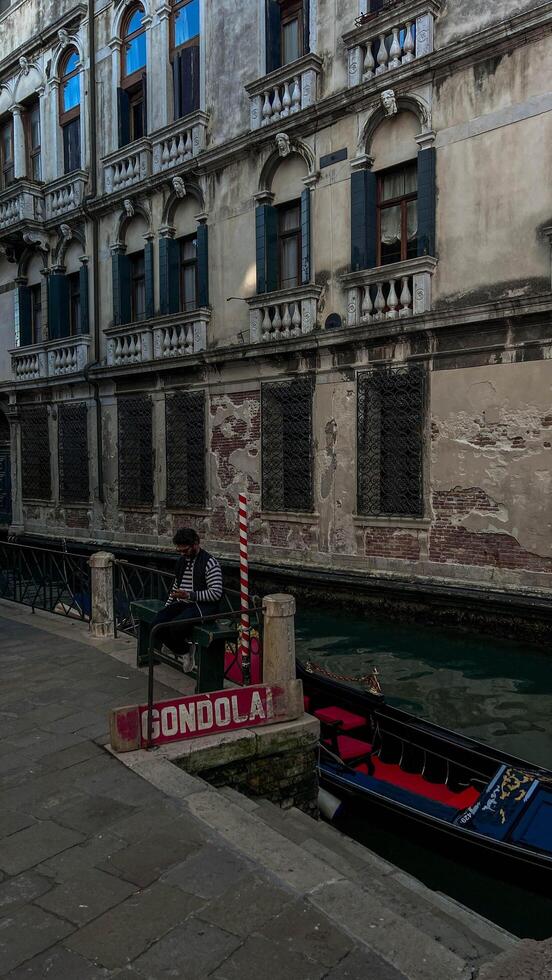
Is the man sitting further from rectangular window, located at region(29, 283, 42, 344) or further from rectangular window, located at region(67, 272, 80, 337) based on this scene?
rectangular window, located at region(29, 283, 42, 344)

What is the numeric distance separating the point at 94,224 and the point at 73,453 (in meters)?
5.35

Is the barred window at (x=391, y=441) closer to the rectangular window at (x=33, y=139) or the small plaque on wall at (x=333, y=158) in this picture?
the small plaque on wall at (x=333, y=158)

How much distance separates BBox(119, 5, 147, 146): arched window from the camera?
594 inches

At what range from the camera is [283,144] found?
12.0 meters

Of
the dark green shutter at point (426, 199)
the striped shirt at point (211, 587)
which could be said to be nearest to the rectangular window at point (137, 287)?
the dark green shutter at point (426, 199)

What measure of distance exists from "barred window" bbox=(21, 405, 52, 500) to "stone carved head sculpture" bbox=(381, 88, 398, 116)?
36.0ft

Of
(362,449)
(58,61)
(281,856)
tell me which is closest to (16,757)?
(281,856)

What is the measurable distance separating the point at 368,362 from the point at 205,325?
3945 mm

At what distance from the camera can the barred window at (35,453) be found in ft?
58.7

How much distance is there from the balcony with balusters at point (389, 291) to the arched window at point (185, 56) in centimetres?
605

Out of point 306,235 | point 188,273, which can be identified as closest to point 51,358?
point 188,273

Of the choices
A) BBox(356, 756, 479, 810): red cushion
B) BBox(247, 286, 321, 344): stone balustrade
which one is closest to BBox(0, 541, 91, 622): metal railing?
BBox(356, 756, 479, 810): red cushion

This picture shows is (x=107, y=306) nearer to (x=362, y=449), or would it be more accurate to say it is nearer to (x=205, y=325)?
(x=205, y=325)

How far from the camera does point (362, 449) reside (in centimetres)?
1120
